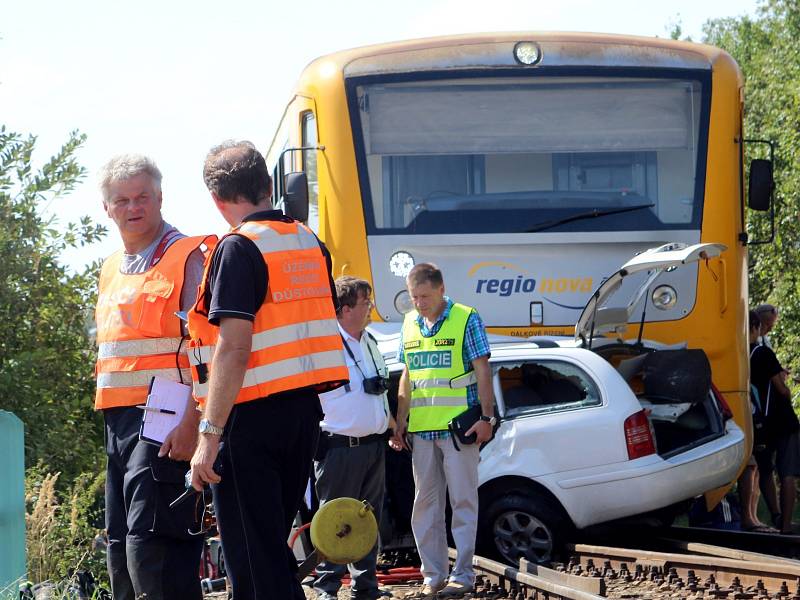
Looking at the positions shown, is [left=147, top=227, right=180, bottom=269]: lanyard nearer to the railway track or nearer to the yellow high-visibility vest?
the yellow high-visibility vest

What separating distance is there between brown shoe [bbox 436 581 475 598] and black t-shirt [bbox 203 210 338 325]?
150 inches

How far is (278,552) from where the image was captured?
14.6ft

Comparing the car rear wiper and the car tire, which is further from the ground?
the car rear wiper

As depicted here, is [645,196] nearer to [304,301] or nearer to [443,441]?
[443,441]

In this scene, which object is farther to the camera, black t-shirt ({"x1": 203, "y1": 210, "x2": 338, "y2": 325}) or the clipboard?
the clipboard

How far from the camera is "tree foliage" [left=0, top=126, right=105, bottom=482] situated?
428 inches

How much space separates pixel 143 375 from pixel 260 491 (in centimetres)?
96

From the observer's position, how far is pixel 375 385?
301 inches

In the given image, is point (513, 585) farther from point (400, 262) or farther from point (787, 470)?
point (787, 470)

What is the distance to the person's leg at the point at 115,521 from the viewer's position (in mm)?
5262

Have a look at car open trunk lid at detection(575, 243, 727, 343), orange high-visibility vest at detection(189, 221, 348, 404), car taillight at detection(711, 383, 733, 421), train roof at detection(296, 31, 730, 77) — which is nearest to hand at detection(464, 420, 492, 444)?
car open trunk lid at detection(575, 243, 727, 343)

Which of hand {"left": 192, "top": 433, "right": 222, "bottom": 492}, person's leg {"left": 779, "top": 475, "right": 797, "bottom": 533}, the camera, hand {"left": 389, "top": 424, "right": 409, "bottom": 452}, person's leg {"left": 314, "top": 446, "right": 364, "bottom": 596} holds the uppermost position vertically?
the camera

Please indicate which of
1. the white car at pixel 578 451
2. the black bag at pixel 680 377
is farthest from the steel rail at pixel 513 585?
the black bag at pixel 680 377

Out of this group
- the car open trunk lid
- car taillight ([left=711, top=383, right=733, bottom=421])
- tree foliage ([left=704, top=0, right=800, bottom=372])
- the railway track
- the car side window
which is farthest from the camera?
tree foliage ([left=704, top=0, right=800, bottom=372])
